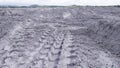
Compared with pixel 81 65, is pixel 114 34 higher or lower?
higher

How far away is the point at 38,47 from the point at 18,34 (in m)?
2.67

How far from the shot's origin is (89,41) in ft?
31.5

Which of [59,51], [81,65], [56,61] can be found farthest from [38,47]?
[81,65]

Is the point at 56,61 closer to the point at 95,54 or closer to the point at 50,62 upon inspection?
the point at 50,62

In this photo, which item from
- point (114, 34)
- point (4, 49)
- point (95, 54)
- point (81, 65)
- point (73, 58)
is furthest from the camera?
point (114, 34)

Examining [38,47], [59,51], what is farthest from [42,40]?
[59,51]

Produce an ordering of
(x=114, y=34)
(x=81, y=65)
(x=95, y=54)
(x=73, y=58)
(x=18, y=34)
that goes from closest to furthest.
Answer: (x=81, y=65) < (x=73, y=58) < (x=95, y=54) < (x=114, y=34) < (x=18, y=34)

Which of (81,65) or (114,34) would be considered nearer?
(81,65)

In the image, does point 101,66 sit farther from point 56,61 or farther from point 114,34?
point 114,34

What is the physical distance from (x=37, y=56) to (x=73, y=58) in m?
1.19

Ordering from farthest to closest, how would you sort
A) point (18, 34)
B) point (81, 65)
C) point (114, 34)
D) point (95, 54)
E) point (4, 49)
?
point (18, 34), point (114, 34), point (4, 49), point (95, 54), point (81, 65)

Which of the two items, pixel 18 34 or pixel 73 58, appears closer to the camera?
pixel 73 58

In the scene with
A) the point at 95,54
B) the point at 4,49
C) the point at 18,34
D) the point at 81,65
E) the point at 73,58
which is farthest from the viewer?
the point at 18,34

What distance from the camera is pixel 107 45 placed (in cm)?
872
